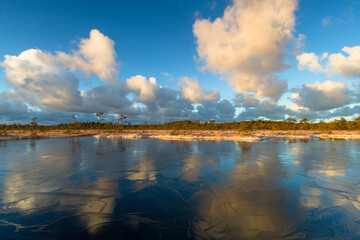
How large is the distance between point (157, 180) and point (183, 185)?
7.74ft

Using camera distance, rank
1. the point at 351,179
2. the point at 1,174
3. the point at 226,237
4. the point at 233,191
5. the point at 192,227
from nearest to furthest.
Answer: the point at 226,237
the point at 192,227
the point at 233,191
the point at 351,179
the point at 1,174

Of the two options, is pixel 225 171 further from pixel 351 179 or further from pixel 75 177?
pixel 75 177

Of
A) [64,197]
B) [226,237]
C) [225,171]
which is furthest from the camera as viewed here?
[225,171]

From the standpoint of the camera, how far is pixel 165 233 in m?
6.45

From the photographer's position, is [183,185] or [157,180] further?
[157,180]

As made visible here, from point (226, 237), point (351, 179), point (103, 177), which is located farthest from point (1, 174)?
point (351, 179)

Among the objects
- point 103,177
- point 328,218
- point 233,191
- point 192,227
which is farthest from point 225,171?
point 103,177

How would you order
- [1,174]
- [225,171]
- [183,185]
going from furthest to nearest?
[225,171]
[1,174]
[183,185]

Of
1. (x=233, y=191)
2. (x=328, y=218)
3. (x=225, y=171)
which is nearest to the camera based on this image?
(x=328, y=218)

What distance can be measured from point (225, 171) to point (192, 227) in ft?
31.4

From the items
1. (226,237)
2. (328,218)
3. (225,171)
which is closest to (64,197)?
(226,237)

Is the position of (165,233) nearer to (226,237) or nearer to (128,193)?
(226,237)

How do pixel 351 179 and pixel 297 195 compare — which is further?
pixel 351 179

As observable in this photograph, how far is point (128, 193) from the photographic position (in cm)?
1035
